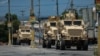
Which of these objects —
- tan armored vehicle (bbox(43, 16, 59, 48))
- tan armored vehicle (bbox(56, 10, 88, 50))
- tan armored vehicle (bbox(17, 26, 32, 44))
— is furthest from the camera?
tan armored vehicle (bbox(17, 26, 32, 44))

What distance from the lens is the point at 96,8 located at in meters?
17.8

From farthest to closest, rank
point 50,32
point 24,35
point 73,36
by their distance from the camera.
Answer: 1. point 24,35
2. point 50,32
3. point 73,36

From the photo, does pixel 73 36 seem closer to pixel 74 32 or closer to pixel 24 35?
pixel 74 32

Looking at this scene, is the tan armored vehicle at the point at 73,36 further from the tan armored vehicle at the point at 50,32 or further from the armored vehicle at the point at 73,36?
the tan armored vehicle at the point at 50,32

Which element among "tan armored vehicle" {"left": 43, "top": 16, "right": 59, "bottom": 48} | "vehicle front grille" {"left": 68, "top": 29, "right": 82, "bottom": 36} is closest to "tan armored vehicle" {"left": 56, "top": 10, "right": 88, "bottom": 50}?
"vehicle front grille" {"left": 68, "top": 29, "right": 82, "bottom": 36}

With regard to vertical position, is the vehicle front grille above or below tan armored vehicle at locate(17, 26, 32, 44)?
above

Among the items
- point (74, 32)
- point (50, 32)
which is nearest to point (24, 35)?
point (50, 32)

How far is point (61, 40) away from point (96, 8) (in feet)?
74.7

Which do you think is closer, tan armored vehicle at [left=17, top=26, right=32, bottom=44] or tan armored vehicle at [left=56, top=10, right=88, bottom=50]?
tan armored vehicle at [left=56, top=10, right=88, bottom=50]

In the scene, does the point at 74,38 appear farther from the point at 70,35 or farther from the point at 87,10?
the point at 87,10

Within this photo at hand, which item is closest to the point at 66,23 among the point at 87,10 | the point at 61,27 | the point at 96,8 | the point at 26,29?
the point at 61,27

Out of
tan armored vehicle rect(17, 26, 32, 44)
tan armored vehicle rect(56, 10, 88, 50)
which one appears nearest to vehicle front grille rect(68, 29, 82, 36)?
tan armored vehicle rect(56, 10, 88, 50)

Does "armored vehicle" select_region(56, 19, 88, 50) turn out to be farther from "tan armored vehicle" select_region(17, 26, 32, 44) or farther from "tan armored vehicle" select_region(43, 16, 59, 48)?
"tan armored vehicle" select_region(17, 26, 32, 44)

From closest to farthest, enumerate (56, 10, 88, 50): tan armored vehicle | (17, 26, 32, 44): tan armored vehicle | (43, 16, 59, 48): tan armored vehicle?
(56, 10, 88, 50): tan armored vehicle → (43, 16, 59, 48): tan armored vehicle → (17, 26, 32, 44): tan armored vehicle
